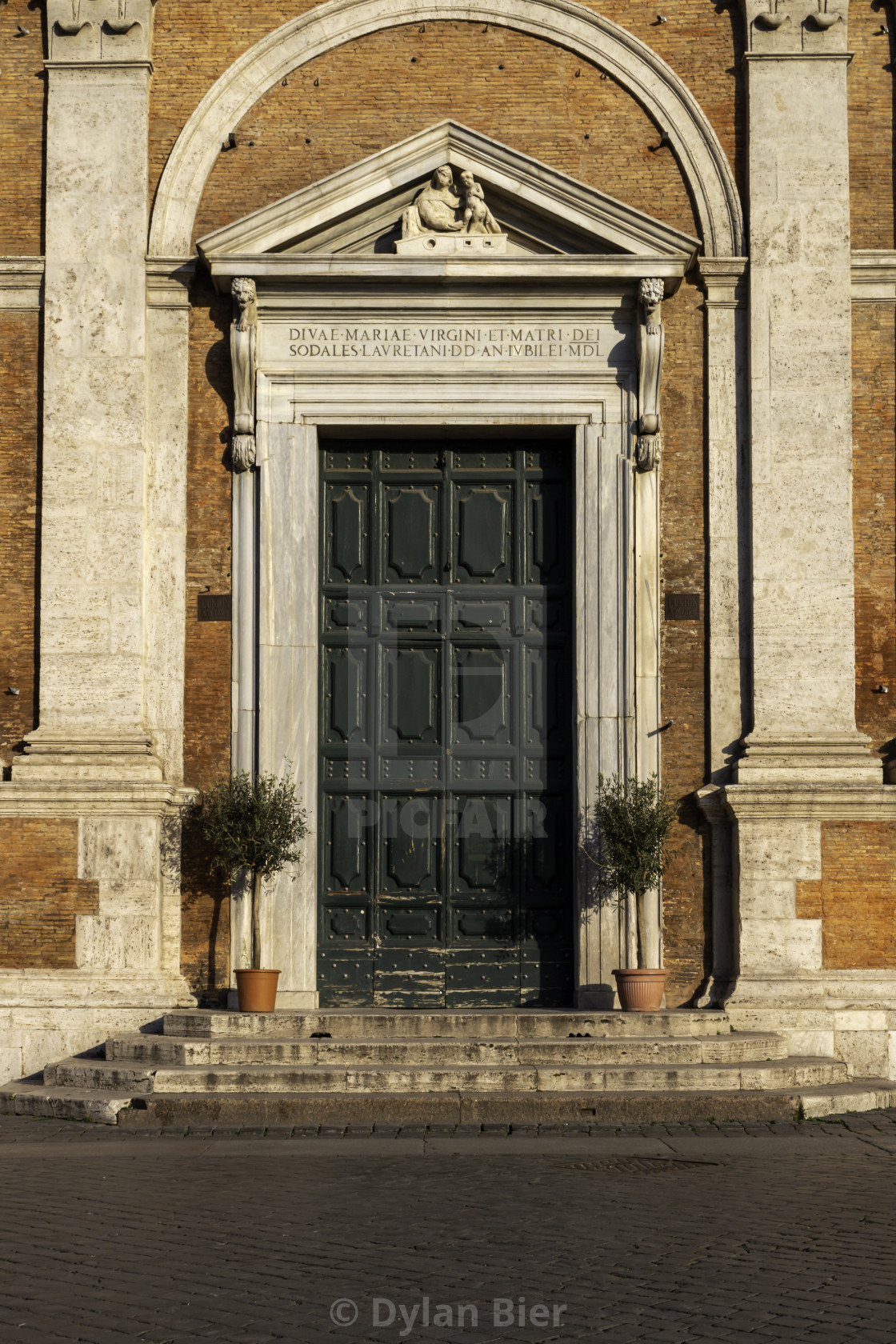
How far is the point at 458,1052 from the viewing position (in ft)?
32.9

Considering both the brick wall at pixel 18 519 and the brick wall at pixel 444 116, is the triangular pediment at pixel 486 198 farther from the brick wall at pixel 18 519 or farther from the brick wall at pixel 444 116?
the brick wall at pixel 18 519

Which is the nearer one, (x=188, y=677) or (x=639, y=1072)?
(x=639, y=1072)

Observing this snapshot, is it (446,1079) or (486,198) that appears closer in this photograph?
(446,1079)

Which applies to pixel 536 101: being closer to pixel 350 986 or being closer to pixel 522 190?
pixel 522 190

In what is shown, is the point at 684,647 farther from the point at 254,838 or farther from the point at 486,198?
the point at 486,198

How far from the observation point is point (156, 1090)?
32.0 ft

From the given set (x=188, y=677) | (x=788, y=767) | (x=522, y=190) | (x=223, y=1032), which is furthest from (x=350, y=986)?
(x=522, y=190)

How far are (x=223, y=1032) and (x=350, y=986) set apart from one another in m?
1.85

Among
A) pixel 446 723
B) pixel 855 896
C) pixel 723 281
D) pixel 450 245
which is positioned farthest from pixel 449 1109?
pixel 723 281

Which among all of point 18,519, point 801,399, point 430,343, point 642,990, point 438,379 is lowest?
point 642,990

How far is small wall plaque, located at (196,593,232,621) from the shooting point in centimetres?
1229

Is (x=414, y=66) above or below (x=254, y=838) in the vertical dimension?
above

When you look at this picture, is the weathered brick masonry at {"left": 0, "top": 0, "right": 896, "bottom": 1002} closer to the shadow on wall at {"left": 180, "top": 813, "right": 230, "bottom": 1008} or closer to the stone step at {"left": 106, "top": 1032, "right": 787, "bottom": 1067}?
the shadow on wall at {"left": 180, "top": 813, "right": 230, "bottom": 1008}

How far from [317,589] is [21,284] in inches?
129
